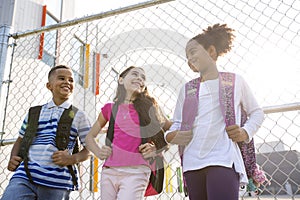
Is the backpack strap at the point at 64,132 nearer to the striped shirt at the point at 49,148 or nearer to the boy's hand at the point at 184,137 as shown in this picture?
the striped shirt at the point at 49,148

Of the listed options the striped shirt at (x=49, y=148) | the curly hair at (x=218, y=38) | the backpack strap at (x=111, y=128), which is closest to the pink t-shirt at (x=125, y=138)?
the backpack strap at (x=111, y=128)

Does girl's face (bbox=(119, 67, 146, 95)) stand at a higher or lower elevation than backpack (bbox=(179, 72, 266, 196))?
higher

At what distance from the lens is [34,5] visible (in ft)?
13.2

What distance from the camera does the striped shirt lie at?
1.24 meters

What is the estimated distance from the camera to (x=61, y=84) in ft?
4.97

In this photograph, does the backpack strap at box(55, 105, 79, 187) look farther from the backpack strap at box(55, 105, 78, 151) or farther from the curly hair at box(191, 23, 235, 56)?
the curly hair at box(191, 23, 235, 56)

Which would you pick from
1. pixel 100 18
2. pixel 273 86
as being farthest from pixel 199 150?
pixel 100 18

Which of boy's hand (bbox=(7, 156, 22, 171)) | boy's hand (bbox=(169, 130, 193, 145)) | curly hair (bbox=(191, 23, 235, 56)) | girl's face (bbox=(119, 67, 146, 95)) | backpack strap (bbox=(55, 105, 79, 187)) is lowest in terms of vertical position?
boy's hand (bbox=(7, 156, 22, 171))

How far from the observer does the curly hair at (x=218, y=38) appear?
128 centimetres

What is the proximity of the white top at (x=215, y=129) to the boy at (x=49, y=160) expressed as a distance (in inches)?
19.5

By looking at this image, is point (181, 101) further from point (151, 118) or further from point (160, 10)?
point (160, 10)

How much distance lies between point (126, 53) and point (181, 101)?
1.15 meters

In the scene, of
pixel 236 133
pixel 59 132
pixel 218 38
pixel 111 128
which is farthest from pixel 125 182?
pixel 218 38

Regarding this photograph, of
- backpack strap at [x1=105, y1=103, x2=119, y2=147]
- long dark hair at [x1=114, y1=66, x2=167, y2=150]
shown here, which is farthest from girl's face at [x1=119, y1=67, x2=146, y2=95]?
backpack strap at [x1=105, y1=103, x2=119, y2=147]
